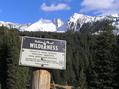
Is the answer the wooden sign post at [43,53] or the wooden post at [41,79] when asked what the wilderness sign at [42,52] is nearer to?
the wooden sign post at [43,53]

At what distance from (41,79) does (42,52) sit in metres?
0.42

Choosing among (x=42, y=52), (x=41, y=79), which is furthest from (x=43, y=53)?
(x=41, y=79)

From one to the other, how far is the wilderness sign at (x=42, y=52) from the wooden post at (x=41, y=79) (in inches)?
5.5

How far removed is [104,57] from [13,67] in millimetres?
30949

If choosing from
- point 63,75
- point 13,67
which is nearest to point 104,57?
point 13,67

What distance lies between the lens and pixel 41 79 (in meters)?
6.54

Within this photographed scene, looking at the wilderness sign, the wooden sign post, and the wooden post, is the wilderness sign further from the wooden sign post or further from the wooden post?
the wooden post

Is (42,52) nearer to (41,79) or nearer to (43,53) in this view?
(43,53)

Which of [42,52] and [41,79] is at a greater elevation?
[42,52]

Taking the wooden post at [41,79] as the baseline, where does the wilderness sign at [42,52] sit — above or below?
above

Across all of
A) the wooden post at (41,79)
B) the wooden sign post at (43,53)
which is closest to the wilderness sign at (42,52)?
the wooden sign post at (43,53)

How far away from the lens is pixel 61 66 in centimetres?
669

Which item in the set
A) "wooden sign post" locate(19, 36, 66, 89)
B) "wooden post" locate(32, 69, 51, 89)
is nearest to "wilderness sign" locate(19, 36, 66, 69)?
"wooden sign post" locate(19, 36, 66, 89)

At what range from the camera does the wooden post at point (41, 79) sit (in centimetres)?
653
